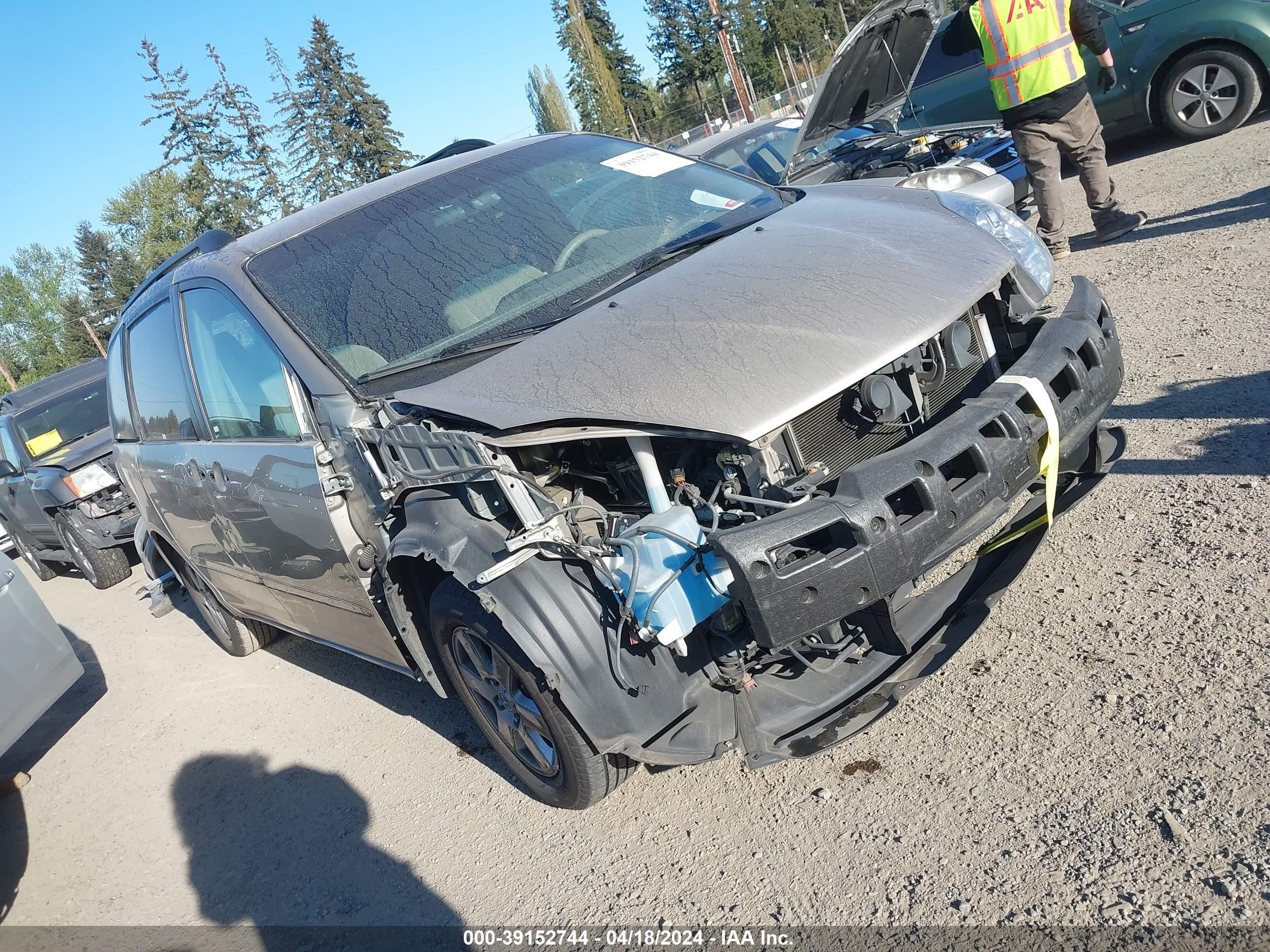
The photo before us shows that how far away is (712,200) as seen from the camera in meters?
3.78

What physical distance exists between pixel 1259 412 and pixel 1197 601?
4.33 ft

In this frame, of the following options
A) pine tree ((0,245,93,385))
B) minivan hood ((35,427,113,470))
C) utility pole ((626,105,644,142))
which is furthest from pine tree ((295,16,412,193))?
minivan hood ((35,427,113,470))

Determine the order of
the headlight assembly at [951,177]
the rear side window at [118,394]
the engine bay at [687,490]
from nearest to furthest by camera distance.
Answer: the engine bay at [687,490]
the rear side window at [118,394]
the headlight assembly at [951,177]

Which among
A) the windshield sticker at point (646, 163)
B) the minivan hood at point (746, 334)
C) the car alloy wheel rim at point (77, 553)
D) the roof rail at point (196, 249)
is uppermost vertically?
the roof rail at point (196, 249)

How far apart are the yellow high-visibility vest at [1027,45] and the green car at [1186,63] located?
224 cm

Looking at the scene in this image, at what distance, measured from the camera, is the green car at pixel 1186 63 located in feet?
24.8

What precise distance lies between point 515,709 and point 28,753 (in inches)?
156

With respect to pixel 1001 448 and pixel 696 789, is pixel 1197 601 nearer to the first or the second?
pixel 1001 448

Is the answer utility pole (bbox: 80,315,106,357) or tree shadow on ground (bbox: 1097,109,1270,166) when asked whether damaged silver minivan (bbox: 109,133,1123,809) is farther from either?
utility pole (bbox: 80,315,106,357)

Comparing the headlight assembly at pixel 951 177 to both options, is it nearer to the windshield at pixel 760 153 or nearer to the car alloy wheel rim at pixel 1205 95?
the windshield at pixel 760 153

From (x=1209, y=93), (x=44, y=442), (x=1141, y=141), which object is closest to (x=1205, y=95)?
(x=1209, y=93)

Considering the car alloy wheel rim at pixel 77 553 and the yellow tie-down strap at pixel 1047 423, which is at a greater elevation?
the yellow tie-down strap at pixel 1047 423

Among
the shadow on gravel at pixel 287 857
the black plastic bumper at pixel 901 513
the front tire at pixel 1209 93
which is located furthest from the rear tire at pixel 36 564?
the front tire at pixel 1209 93

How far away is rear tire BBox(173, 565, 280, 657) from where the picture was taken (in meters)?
5.29
